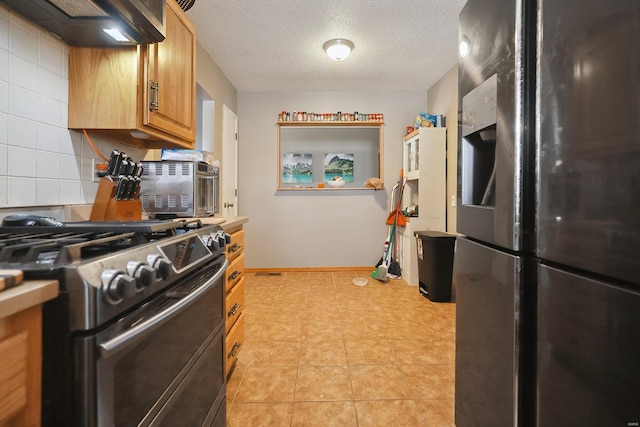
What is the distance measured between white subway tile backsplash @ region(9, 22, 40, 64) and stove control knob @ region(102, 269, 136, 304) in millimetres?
1176

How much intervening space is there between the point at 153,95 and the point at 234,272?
102 centimetres

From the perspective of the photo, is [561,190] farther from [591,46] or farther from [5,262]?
[5,262]

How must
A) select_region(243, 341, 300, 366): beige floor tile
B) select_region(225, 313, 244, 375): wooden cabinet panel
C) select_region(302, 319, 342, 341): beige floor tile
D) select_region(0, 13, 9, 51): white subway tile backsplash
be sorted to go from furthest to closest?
select_region(302, 319, 342, 341): beige floor tile
select_region(243, 341, 300, 366): beige floor tile
select_region(225, 313, 244, 375): wooden cabinet panel
select_region(0, 13, 9, 51): white subway tile backsplash

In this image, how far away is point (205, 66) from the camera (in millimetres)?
3176

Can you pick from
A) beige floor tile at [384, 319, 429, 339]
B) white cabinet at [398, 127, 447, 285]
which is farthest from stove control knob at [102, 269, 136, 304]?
white cabinet at [398, 127, 447, 285]

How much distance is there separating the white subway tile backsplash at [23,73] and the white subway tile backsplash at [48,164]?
265 mm

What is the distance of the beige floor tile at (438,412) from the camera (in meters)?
1.45

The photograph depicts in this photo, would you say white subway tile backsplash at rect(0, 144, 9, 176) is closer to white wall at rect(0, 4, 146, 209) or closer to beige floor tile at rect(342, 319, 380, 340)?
white wall at rect(0, 4, 146, 209)

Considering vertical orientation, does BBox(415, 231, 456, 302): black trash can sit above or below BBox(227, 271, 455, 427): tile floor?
above

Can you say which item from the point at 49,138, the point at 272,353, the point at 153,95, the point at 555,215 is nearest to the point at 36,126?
the point at 49,138

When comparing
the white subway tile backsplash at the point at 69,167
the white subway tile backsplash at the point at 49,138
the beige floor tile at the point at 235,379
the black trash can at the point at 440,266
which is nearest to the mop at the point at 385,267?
the black trash can at the point at 440,266

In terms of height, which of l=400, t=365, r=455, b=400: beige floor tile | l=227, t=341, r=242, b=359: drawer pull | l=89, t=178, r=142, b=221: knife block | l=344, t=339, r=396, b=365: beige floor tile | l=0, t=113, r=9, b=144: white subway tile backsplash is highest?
l=0, t=113, r=9, b=144: white subway tile backsplash

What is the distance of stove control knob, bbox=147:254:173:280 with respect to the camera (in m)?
0.79

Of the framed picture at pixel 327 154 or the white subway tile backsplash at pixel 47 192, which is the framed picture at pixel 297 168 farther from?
the white subway tile backsplash at pixel 47 192
